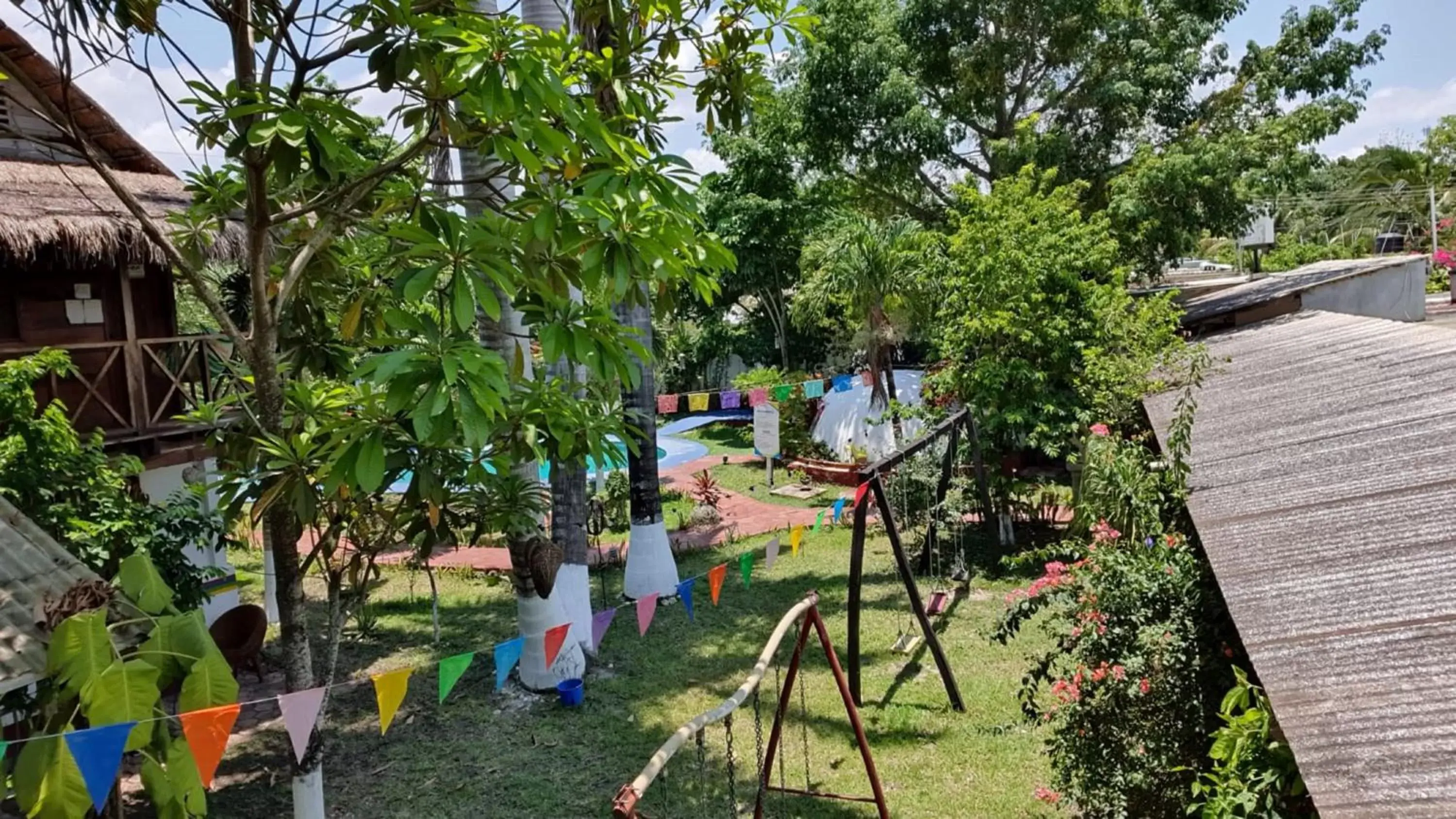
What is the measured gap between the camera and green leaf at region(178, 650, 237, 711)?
3949mm

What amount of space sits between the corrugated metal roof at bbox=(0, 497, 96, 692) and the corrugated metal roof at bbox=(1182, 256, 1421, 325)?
10.5 meters

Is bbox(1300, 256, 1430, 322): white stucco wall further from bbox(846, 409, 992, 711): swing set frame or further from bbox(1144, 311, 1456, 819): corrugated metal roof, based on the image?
bbox(1144, 311, 1456, 819): corrugated metal roof

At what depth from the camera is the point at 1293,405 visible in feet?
18.0

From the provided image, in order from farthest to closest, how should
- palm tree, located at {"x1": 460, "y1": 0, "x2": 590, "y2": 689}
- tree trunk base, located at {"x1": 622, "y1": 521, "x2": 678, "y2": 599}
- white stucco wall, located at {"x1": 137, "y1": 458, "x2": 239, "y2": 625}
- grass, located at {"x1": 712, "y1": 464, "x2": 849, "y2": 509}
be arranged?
grass, located at {"x1": 712, "y1": 464, "x2": 849, "y2": 509} → tree trunk base, located at {"x1": 622, "y1": 521, "x2": 678, "y2": 599} → white stucco wall, located at {"x1": 137, "y1": 458, "x2": 239, "y2": 625} → palm tree, located at {"x1": 460, "y1": 0, "x2": 590, "y2": 689}

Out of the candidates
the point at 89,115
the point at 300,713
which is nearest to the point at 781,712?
the point at 300,713

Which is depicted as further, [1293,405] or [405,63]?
[1293,405]

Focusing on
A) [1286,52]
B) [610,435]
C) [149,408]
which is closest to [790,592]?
[610,435]

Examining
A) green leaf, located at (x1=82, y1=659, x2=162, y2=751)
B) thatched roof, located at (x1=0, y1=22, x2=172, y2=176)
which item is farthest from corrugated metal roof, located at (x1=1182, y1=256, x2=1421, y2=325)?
thatched roof, located at (x1=0, y1=22, x2=172, y2=176)

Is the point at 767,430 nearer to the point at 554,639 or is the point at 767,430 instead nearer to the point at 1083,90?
the point at 1083,90

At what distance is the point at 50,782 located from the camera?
3.54 meters

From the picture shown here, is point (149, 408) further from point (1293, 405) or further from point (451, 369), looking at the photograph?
point (1293, 405)

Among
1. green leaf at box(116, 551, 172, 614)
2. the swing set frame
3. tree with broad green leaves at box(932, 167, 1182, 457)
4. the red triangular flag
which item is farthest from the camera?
tree with broad green leaves at box(932, 167, 1182, 457)

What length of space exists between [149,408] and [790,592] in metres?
7.24

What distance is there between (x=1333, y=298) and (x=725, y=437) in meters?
14.1
